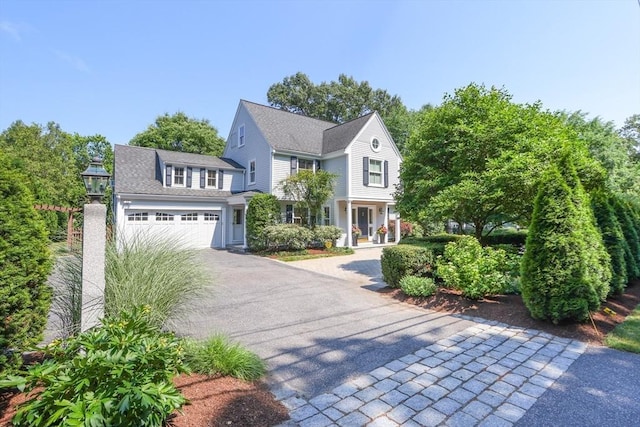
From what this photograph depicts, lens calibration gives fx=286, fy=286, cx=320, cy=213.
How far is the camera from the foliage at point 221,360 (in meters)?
3.19

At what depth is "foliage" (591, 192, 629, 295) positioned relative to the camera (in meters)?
6.45

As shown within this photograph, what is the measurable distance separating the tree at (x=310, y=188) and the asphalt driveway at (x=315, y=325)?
714 cm

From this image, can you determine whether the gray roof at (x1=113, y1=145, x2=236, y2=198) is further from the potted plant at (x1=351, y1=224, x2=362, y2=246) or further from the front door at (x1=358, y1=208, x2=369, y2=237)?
the front door at (x1=358, y1=208, x2=369, y2=237)

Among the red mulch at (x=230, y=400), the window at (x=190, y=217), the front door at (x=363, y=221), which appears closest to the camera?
the red mulch at (x=230, y=400)

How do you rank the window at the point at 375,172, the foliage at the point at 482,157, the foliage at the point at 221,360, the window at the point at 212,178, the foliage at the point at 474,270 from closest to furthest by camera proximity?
the foliage at the point at 221,360 → the foliage at the point at 474,270 → the foliage at the point at 482,157 → the window at the point at 212,178 → the window at the point at 375,172

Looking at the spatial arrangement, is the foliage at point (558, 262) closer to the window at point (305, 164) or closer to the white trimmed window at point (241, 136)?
the window at point (305, 164)

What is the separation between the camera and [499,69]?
8695 mm

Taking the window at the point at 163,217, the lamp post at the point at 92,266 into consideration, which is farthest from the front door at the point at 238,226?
the lamp post at the point at 92,266

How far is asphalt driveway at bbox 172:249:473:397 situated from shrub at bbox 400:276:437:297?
0.43 meters

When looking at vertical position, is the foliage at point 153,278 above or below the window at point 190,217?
below

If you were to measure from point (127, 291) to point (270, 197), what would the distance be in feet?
39.0

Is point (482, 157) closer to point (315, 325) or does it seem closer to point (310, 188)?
point (315, 325)

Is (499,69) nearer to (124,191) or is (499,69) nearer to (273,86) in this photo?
(124,191)

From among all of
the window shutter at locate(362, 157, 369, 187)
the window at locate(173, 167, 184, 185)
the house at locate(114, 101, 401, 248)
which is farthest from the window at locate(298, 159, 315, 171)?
the window at locate(173, 167, 184, 185)
